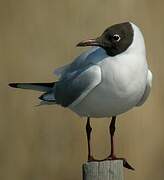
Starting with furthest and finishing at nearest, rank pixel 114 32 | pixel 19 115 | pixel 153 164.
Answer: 1. pixel 153 164
2. pixel 19 115
3. pixel 114 32

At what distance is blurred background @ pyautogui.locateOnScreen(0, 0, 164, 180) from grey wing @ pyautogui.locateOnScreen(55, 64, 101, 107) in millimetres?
602

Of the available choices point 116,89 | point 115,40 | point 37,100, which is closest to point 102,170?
point 116,89

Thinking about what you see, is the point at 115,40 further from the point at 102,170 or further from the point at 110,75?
the point at 102,170

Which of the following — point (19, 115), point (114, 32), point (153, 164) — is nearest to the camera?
point (114, 32)

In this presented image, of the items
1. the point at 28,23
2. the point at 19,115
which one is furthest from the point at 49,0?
the point at 19,115

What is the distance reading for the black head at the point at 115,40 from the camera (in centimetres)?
158

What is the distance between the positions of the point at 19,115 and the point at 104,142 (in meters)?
0.33

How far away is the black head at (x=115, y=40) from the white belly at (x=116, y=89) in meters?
0.04

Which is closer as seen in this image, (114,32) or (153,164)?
(114,32)

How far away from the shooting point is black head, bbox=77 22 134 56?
158cm

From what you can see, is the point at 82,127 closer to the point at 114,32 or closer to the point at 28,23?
the point at 28,23

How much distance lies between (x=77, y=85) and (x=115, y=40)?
0.50 feet

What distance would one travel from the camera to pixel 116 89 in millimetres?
1557

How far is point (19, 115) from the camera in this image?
230 centimetres
